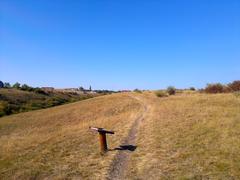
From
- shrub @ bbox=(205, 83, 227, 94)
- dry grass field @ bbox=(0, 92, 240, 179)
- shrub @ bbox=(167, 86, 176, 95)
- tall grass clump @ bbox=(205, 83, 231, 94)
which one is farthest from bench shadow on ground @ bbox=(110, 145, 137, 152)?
shrub @ bbox=(167, 86, 176, 95)

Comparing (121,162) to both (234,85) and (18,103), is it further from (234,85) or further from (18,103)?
(18,103)

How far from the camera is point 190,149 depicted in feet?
45.3

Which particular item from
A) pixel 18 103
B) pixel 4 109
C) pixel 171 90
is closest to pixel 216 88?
pixel 171 90

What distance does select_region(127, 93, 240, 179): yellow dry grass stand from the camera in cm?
1100

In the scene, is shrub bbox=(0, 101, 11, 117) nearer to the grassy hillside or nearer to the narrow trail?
the grassy hillside

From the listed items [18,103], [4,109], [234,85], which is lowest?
[4,109]

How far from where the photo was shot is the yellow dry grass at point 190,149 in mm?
11000

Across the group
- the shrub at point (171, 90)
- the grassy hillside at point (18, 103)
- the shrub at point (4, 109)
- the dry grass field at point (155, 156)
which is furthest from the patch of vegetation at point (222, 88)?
the grassy hillside at point (18, 103)

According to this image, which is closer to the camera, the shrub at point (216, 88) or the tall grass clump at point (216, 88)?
the tall grass clump at point (216, 88)

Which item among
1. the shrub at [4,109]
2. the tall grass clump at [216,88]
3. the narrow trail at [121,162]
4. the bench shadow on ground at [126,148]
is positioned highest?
the tall grass clump at [216,88]

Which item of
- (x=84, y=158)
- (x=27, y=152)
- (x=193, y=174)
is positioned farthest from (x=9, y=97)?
(x=193, y=174)

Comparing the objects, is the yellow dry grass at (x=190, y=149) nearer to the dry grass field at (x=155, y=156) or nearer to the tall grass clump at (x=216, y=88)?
the dry grass field at (x=155, y=156)

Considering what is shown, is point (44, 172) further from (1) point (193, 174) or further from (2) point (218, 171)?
(2) point (218, 171)

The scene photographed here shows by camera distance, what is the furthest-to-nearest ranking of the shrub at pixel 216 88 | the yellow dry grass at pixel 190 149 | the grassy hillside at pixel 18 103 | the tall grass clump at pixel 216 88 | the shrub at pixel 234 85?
1. the grassy hillside at pixel 18 103
2. the shrub at pixel 216 88
3. the tall grass clump at pixel 216 88
4. the shrub at pixel 234 85
5. the yellow dry grass at pixel 190 149
